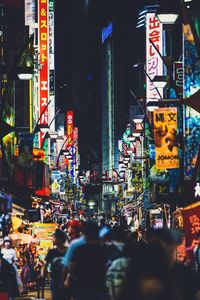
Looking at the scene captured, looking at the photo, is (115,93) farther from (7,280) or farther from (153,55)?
(7,280)

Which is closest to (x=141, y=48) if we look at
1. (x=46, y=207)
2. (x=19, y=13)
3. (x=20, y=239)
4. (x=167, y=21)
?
(x=46, y=207)

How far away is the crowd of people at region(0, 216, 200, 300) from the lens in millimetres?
6859

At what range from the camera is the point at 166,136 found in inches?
1219

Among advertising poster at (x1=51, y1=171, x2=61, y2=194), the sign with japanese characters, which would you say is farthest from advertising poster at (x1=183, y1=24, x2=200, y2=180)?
advertising poster at (x1=51, y1=171, x2=61, y2=194)

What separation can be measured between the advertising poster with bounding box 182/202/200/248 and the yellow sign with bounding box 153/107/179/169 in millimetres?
11340

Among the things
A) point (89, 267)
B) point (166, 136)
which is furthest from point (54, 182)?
point (89, 267)

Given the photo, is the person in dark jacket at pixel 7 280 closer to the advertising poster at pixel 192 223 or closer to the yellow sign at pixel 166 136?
the advertising poster at pixel 192 223

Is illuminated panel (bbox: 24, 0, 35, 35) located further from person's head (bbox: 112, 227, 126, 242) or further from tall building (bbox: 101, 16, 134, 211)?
tall building (bbox: 101, 16, 134, 211)

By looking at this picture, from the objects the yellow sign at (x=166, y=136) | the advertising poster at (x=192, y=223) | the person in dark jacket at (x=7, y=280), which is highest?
the yellow sign at (x=166, y=136)

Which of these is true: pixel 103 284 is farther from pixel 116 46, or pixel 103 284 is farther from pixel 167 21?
pixel 116 46

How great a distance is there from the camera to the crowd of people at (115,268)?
686 cm

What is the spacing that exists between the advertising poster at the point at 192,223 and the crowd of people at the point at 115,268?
292 mm

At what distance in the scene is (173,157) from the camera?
3119cm

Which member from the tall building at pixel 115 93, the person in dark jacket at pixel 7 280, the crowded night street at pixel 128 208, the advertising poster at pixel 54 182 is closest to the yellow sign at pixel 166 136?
the crowded night street at pixel 128 208
